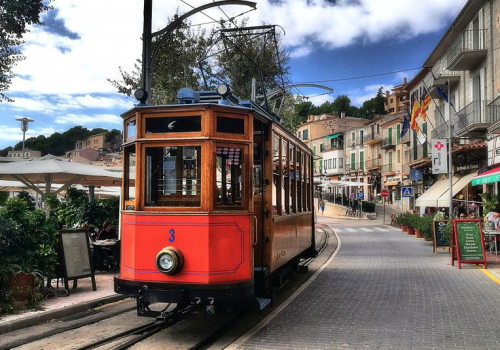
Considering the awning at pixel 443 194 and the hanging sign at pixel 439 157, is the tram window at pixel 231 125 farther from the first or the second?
the awning at pixel 443 194

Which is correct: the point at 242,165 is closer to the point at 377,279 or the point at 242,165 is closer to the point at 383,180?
the point at 377,279

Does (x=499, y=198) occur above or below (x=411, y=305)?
above

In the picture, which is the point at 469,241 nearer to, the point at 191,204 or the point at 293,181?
the point at 293,181

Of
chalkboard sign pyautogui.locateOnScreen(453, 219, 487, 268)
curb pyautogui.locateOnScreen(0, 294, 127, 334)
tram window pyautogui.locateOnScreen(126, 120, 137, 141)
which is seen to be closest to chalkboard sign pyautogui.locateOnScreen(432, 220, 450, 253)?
chalkboard sign pyautogui.locateOnScreen(453, 219, 487, 268)

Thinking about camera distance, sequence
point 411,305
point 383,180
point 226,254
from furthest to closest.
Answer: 1. point 383,180
2. point 411,305
3. point 226,254

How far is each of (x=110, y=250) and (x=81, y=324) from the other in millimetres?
4205

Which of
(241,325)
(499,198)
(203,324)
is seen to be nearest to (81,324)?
(203,324)

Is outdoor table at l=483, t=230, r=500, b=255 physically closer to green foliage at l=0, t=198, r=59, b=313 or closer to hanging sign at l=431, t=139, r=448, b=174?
hanging sign at l=431, t=139, r=448, b=174

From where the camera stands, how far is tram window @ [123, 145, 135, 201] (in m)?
6.53

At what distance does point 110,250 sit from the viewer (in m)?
11.0

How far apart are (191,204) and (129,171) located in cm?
111

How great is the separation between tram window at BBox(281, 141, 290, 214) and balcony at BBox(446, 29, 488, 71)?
16595 mm

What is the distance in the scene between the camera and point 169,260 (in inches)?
231

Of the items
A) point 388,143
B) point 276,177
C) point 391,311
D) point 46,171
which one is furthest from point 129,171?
point 388,143
